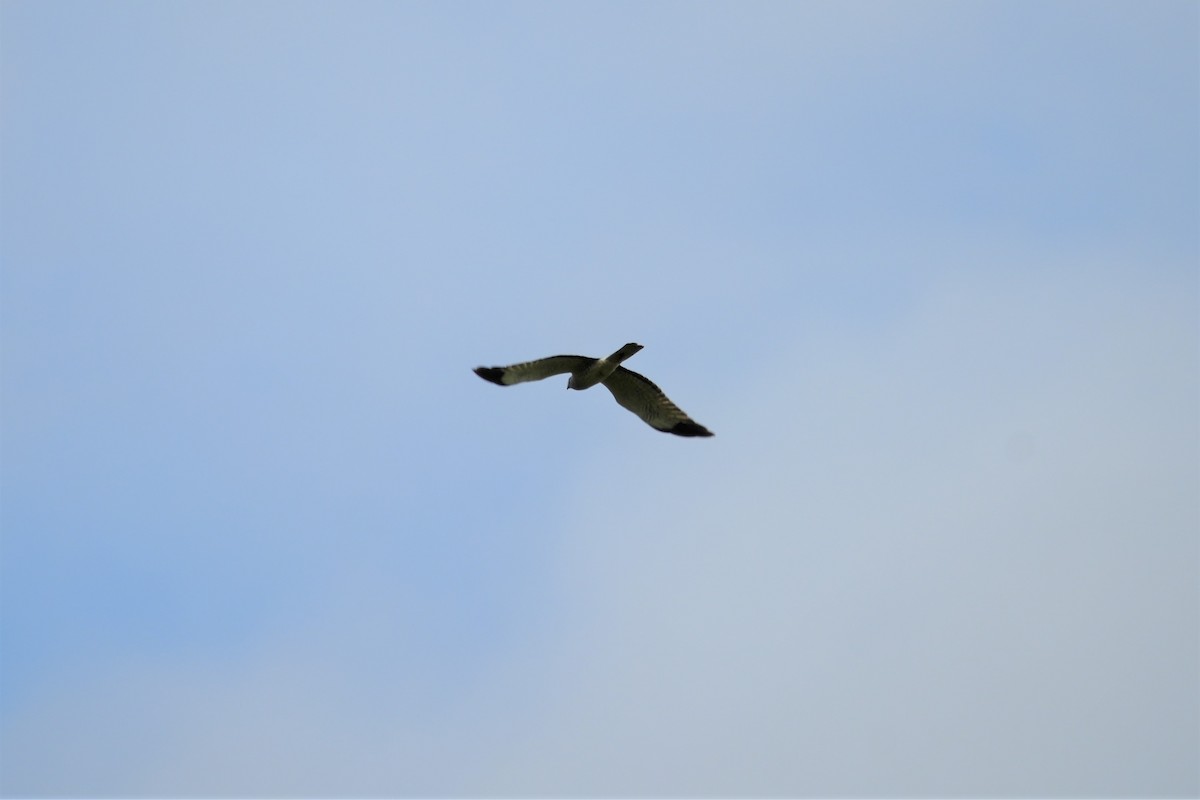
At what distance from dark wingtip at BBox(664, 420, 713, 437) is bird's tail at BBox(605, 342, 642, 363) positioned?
262 cm

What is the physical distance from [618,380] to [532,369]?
7.16 ft

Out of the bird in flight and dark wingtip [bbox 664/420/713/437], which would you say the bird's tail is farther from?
dark wingtip [bbox 664/420/713/437]

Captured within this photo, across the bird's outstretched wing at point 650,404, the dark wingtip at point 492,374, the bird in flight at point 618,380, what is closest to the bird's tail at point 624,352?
the bird in flight at point 618,380

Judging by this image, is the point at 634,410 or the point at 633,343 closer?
the point at 633,343

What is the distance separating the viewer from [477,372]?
29172 mm

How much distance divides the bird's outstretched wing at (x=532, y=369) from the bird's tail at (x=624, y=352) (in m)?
0.43

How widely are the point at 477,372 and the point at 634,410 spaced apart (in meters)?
4.49

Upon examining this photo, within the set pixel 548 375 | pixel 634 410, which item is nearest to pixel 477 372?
pixel 548 375

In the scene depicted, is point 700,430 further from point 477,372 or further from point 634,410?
point 477,372

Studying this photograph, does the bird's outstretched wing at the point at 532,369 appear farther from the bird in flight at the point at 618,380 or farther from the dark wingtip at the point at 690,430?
the dark wingtip at the point at 690,430

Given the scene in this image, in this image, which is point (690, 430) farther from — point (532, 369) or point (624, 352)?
point (532, 369)

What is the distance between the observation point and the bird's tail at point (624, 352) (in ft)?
96.5

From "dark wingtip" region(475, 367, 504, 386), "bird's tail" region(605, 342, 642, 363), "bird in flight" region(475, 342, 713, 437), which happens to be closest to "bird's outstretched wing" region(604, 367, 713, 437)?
"bird in flight" region(475, 342, 713, 437)

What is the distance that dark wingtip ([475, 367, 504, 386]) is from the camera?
29250mm
